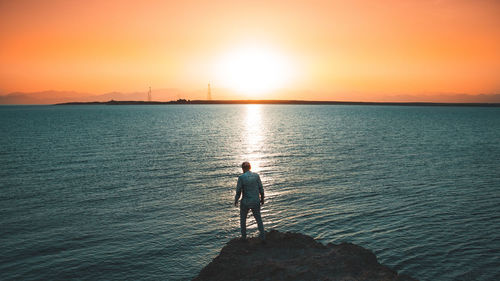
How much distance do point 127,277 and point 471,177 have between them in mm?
30928

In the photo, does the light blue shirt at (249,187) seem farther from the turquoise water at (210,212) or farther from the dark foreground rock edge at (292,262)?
the turquoise water at (210,212)

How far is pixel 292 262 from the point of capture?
1140 centimetres

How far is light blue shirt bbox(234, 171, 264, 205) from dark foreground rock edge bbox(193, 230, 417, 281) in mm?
1985

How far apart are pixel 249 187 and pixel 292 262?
3.03 meters

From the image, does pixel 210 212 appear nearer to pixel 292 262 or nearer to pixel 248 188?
pixel 248 188

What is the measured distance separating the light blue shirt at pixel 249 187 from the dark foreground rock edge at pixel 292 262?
1985 millimetres

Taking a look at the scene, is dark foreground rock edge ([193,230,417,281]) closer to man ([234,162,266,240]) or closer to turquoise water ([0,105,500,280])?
man ([234,162,266,240])

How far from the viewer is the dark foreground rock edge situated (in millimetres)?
10609

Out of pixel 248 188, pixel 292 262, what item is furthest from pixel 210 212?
pixel 292 262

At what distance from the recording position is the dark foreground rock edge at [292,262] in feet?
34.8

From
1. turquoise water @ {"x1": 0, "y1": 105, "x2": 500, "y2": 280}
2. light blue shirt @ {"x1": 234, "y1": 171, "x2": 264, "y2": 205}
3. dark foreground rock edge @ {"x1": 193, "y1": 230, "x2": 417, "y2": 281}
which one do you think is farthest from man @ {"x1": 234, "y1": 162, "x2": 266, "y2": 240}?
turquoise water @ {"x1": 0, "y1": 105, "x2": 500, "y2": 280}

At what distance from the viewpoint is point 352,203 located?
71.7 feet

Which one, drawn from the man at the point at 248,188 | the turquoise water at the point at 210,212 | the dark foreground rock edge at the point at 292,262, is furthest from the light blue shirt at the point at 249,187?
the turquoise water at the point at 210,212

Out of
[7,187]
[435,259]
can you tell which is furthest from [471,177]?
[7,187]
